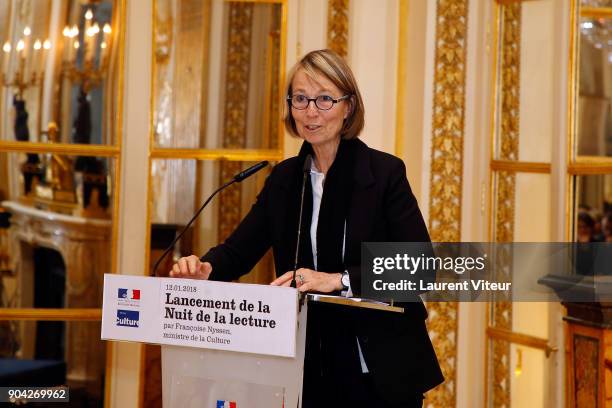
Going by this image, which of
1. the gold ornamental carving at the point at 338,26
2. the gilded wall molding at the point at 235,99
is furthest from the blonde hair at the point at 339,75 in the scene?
the gold ornamental carving at the point at 338,26

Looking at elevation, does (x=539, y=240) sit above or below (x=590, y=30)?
below

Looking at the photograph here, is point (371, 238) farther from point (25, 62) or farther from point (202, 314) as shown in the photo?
point (25, 62)

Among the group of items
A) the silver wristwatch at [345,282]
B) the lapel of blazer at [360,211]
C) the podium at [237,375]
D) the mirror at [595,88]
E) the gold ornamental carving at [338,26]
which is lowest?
the podium at [237,375]

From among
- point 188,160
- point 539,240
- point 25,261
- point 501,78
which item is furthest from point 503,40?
point 25,261

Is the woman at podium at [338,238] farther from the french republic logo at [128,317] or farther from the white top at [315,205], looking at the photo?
the french republic logo at [128,317]

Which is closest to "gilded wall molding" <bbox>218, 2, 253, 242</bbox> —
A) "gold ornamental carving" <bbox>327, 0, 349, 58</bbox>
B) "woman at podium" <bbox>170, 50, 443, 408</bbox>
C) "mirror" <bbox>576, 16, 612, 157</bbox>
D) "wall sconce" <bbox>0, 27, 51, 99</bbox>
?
"gold ornamental carving" <bbox>327, 0, 349, 58</bbox>

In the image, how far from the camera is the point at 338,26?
374 centimetres

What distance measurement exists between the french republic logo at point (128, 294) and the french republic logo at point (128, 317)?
0.03 m

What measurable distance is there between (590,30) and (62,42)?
1984 mm

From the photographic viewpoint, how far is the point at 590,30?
3.54m

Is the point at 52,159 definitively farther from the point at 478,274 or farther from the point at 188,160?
the point at 478,274

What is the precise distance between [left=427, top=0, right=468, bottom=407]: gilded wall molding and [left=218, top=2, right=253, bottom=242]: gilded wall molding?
2.47 ft
